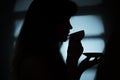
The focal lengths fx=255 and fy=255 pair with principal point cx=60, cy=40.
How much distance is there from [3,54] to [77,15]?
363mm

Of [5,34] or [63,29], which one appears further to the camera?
[5,34]

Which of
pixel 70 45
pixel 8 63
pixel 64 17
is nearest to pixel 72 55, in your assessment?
pixel 70 45

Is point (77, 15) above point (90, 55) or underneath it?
above

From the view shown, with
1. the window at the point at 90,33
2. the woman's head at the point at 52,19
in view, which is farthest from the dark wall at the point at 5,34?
the window at the point at 90,33

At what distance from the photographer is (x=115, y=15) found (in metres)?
0.95

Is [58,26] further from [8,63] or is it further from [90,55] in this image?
[8,63]

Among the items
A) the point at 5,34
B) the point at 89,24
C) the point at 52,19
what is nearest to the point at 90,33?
the point at 89,24

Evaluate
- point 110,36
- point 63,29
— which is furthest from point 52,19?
point 110,36

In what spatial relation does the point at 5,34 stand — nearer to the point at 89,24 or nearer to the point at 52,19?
the point at 52,19

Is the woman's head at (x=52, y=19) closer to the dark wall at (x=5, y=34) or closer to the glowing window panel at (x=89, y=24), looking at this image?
the glowing window panel at (x=89, y=24)

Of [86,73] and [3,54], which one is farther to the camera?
[3,54]

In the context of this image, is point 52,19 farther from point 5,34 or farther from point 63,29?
point 5,34

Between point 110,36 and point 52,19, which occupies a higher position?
point 52,19

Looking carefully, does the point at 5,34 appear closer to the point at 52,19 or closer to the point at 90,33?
the point at 52,19
